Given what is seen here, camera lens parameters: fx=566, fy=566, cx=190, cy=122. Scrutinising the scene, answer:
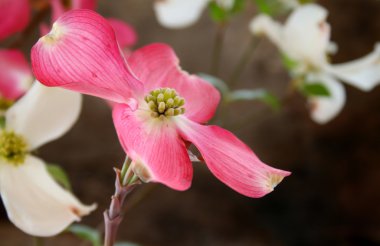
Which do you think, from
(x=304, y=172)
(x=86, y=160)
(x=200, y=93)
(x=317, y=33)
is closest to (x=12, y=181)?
(x=200, y=93)

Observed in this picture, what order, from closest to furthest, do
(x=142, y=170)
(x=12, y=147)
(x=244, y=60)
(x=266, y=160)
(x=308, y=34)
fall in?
(x=142, y=170) → (x=12, y=147) → (x=308, y=34) → (x=244, y=60) → (x=266, y=160)

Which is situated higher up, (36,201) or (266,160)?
(36,201)

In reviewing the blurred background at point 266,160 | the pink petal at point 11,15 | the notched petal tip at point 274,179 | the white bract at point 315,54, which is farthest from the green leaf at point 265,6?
the blurred background at point 266,160

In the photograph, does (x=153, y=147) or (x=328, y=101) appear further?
(x=328, y=101)

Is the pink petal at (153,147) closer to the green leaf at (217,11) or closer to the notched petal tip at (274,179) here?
the notched petal tip at (274,179)

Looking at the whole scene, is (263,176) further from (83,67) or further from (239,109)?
(239,109)

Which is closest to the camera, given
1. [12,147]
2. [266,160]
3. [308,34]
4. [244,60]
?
[12,147]

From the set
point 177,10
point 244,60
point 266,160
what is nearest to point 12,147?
point 177,10

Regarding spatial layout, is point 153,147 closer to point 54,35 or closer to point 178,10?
point 54,35
